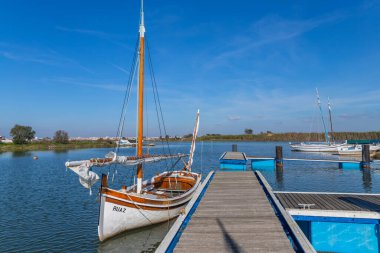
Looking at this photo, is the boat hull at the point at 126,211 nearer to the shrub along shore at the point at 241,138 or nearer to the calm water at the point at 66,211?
the calm water at the point at 66,211

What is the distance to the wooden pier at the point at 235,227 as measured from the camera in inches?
247

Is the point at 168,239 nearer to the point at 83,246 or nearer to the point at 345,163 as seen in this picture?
the point at 83,246

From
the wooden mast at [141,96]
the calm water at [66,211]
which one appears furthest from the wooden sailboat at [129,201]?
the calm water at [66,211]

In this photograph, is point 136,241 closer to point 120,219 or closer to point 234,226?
point 120,219

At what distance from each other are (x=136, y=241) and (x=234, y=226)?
7.19 metres

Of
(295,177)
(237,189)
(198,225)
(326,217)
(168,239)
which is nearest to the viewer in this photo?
(168,239)

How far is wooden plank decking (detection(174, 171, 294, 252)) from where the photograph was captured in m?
6.31

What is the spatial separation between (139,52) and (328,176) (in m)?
26.0

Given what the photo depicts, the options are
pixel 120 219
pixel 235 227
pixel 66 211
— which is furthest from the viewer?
pixel 66 211

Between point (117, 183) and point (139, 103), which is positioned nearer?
point (139, 103)

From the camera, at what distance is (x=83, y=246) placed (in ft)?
41.8

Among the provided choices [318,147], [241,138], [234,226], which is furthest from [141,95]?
[241,138]

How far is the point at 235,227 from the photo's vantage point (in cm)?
757

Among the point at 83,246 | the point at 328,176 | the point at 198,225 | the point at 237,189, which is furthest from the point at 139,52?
the point at 328,176
